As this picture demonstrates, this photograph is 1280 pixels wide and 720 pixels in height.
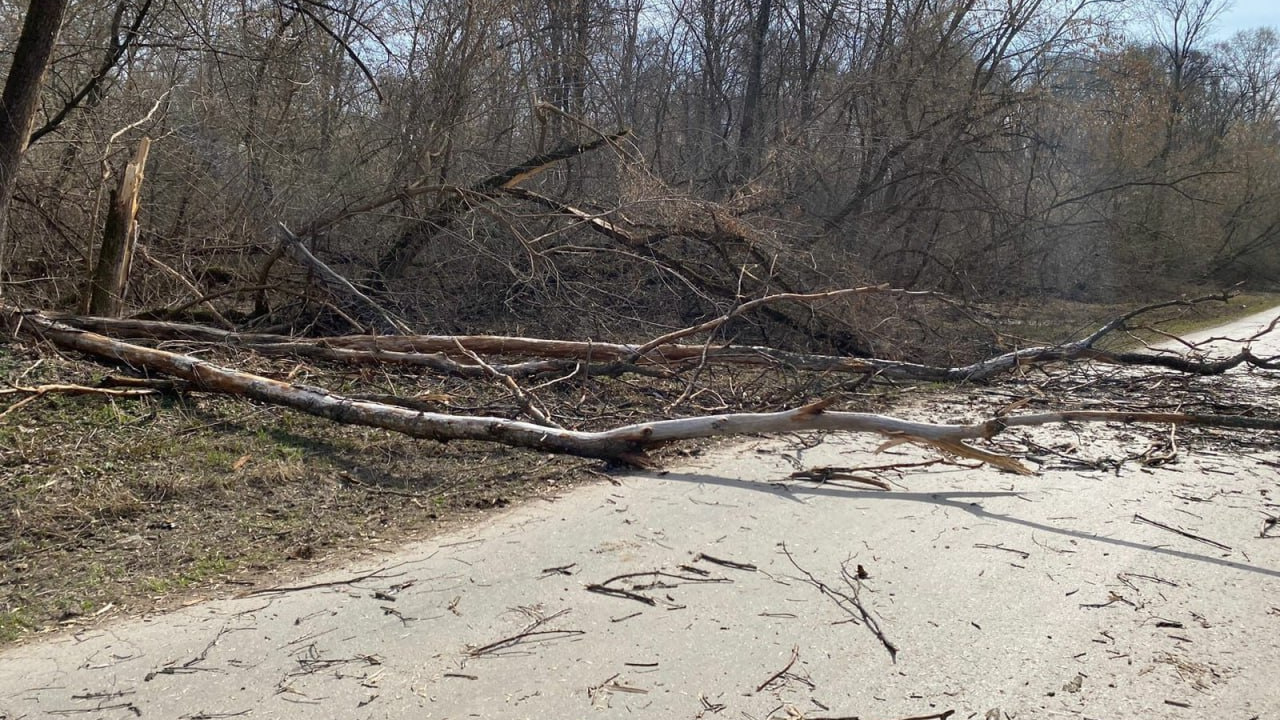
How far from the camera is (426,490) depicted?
5.35m

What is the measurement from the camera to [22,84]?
7.07 metres

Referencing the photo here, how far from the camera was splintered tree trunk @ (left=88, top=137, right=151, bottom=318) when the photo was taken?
7.95 metres

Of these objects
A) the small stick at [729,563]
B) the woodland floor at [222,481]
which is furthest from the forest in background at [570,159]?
the small stick at [729,563]

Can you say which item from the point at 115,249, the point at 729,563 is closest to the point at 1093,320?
the point at 729,563

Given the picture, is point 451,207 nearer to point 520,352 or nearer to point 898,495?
point 520,352

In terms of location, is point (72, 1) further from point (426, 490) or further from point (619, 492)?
point (619, 492)

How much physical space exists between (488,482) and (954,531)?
8.99ft

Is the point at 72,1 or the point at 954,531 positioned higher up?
the point at 72,1

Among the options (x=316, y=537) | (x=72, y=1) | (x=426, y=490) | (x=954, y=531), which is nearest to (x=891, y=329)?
(x=954, y=531)

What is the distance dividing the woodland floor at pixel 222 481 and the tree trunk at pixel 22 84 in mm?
1483

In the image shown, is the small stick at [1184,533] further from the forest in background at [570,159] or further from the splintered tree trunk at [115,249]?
the splintered tree trunk at [115,249]

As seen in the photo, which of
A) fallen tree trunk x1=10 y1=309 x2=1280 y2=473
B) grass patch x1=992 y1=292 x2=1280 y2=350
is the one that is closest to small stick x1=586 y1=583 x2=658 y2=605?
Answer: fallen tree trunk x1=10 y1=309 x2=1280 y2=473

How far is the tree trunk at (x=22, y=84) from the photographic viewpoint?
704cm

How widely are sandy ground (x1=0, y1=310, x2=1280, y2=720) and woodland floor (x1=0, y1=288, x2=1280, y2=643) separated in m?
0.32
